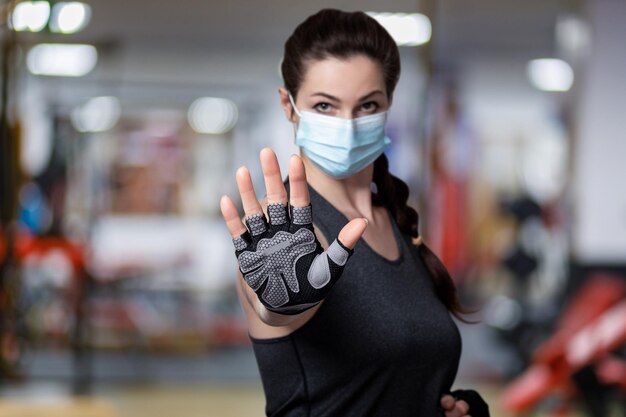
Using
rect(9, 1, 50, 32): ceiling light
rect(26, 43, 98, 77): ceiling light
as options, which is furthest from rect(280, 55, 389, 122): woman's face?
rect(26, 43, 98, 77): ceiling light

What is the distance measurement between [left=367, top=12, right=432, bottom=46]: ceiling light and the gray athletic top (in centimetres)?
299

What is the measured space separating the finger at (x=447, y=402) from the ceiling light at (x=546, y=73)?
6838 millimetres

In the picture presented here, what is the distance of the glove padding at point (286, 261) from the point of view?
1.12 metres

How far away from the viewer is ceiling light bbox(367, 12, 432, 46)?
172 inches

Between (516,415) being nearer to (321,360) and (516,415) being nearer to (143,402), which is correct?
(143,402)

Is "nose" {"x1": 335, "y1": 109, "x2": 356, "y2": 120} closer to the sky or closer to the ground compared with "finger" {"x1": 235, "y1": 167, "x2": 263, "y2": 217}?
closer to the sky

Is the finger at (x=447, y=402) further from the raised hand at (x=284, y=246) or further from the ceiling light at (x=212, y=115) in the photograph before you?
the ceiling light at (x=212, y=115)

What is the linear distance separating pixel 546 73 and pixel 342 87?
25.9 ft

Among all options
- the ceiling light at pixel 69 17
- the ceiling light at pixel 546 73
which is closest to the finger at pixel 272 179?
the ceiling light at pixel 69 17

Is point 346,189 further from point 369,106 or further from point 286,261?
point 286,261

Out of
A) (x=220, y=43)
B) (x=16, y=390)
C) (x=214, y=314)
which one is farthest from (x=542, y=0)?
(x=16, y=390)

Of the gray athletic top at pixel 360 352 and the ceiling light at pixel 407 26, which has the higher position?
the gray athletic top at pixel 360 352

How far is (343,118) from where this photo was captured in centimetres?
134

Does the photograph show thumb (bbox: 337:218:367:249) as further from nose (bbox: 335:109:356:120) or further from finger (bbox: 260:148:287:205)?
nose (bbox: 335:109:356:120)
